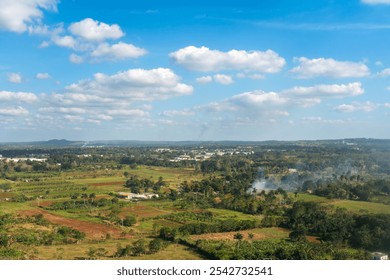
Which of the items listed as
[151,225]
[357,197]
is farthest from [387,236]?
[357,197]

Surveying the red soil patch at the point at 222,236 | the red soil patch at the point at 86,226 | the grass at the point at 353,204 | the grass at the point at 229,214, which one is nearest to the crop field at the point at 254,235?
the red soil patch at the point at 222,236

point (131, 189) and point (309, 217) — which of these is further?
point (131, 189)

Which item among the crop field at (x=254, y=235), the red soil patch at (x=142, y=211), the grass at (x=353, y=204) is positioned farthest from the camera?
the red soil patch at (x=142, y=211)

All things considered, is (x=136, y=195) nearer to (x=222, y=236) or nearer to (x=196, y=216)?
(x=196, y=216)

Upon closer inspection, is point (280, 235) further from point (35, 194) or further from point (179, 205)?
point (35, 194)

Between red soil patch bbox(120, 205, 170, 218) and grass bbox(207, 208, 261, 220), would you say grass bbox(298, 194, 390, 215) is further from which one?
red soil patch bbox(120, 205, 170, 218)

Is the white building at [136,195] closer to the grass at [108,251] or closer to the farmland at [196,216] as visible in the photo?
the farmland at [196,216]

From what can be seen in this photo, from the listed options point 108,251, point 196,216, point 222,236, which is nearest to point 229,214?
point 196,216
